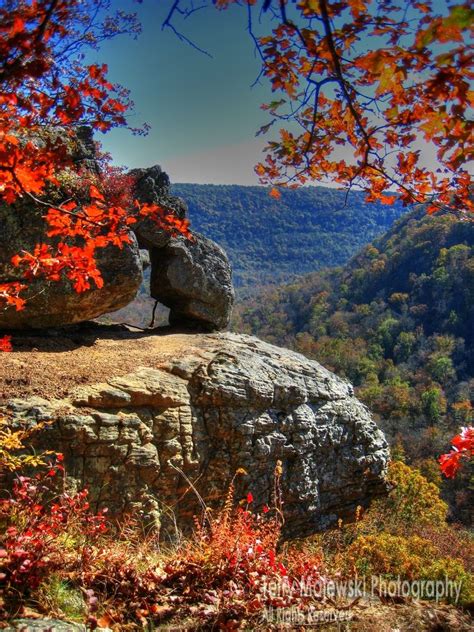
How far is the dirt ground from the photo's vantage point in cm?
636

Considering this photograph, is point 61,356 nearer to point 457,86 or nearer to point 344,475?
point 344,475

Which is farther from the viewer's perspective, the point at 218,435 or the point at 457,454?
the point at 218,435

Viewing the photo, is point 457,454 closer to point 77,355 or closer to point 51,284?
point 77,355

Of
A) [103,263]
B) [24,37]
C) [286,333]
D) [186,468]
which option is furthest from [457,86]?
[286,333]

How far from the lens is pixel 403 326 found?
65.9 metres

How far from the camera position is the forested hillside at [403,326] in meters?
43.9

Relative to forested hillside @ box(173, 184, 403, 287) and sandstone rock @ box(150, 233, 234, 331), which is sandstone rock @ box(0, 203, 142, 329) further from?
forested hillside @ box(173, 184, 403, 287)

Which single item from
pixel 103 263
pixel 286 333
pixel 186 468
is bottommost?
pixel 286 333

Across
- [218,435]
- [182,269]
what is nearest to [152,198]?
[182,269]

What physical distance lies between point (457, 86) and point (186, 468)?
614cm

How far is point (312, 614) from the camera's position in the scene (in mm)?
2738

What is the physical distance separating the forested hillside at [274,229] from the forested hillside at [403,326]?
2736 cm

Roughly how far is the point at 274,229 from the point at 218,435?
123466 millimetres

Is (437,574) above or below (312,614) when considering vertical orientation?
below
